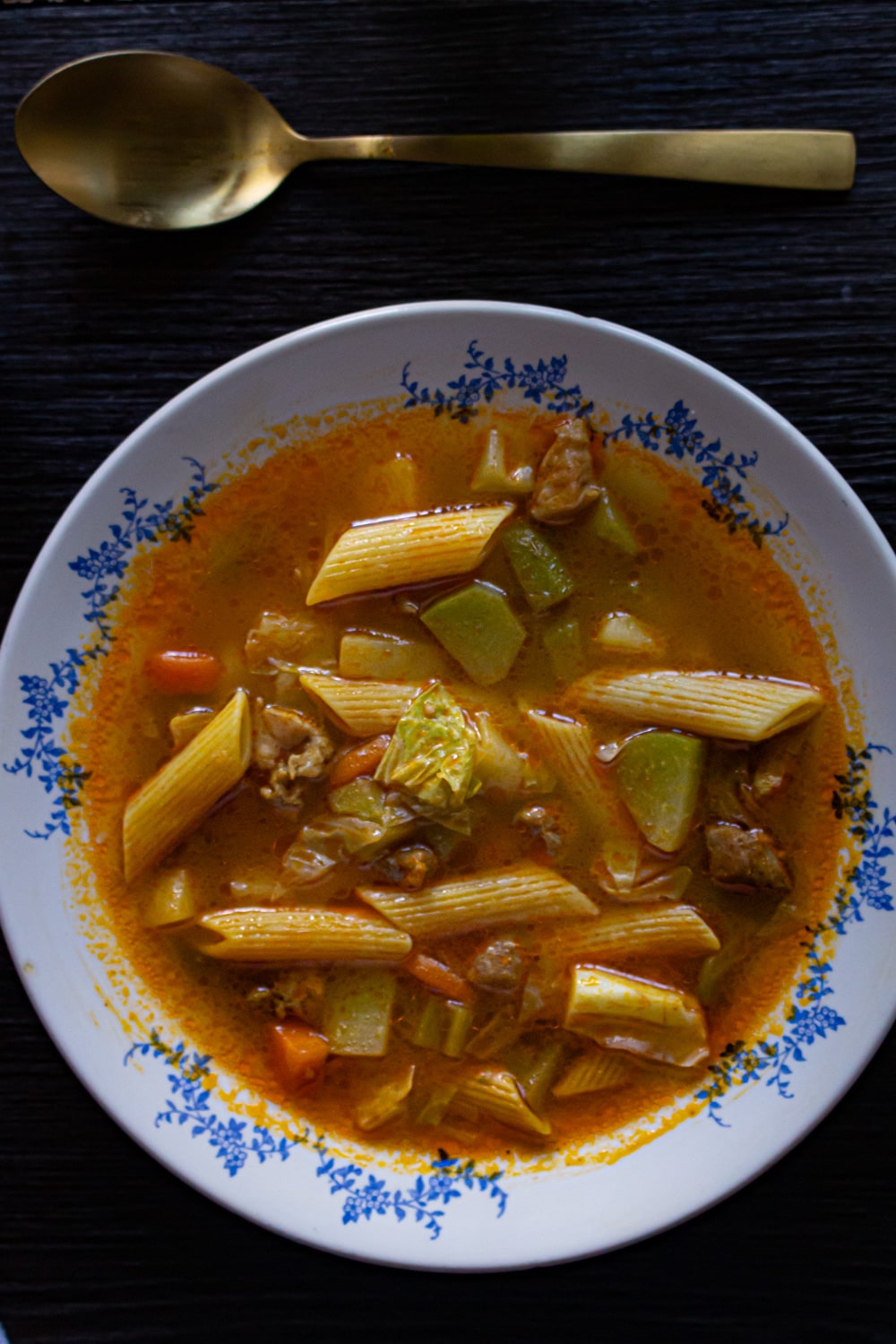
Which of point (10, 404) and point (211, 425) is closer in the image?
point (211, 425)

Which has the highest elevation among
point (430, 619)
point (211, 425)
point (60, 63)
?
point (60, 63)

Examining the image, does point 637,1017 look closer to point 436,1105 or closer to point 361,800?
point 436,1105

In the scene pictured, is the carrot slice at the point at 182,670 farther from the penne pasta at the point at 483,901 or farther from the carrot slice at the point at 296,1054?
the carrot slice at the point at 296,1054

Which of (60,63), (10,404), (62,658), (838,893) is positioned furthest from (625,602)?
(60,63)

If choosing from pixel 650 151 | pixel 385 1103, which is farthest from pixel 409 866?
pixel 650 151

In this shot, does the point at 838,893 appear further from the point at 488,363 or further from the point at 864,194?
the point at 864,194

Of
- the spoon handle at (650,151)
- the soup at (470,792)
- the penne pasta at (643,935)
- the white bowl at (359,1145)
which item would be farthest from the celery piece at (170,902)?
the spoon handle at (650,151)
